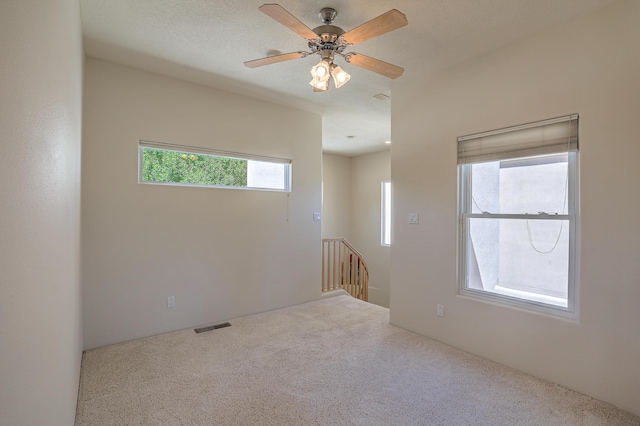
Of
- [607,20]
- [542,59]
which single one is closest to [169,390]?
[542,59]

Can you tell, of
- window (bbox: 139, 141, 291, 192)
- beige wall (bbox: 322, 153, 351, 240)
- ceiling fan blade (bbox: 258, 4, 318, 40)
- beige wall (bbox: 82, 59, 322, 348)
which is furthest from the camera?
beige wall (bbox: 322, 153, 351, 240)

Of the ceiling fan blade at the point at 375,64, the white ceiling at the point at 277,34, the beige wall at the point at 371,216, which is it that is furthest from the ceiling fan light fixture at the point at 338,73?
the beige wall at the point at 371,216

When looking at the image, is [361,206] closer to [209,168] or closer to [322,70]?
[209,168]

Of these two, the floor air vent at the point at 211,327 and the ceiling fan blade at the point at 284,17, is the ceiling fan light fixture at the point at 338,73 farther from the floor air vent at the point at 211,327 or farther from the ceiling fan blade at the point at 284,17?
the floor air vent at the point at 211,327

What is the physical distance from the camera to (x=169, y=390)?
2260 mm

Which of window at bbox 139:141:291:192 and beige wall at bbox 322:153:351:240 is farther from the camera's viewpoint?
beige wall at bbox 322:153:351:240

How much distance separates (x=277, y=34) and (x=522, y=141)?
88.5 inches

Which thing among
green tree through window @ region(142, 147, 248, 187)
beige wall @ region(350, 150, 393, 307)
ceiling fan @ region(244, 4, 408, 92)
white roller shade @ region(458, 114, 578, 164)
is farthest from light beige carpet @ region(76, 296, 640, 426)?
beige wall @ region(350, 150, 393, 307)

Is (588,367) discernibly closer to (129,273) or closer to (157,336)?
(157,336)

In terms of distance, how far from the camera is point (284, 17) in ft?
5.99

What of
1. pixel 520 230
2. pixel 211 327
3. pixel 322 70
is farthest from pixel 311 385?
pixel 322 70

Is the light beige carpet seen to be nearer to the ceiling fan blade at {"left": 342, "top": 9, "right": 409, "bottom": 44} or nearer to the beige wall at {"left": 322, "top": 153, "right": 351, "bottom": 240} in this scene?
the ceiling fan blade at {"left": 342, "top": 9, "right": 409, "bottom": 44}

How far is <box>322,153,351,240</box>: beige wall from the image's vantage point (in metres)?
7.20

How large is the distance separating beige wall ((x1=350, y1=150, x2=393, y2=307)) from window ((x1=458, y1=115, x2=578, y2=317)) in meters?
3.81
